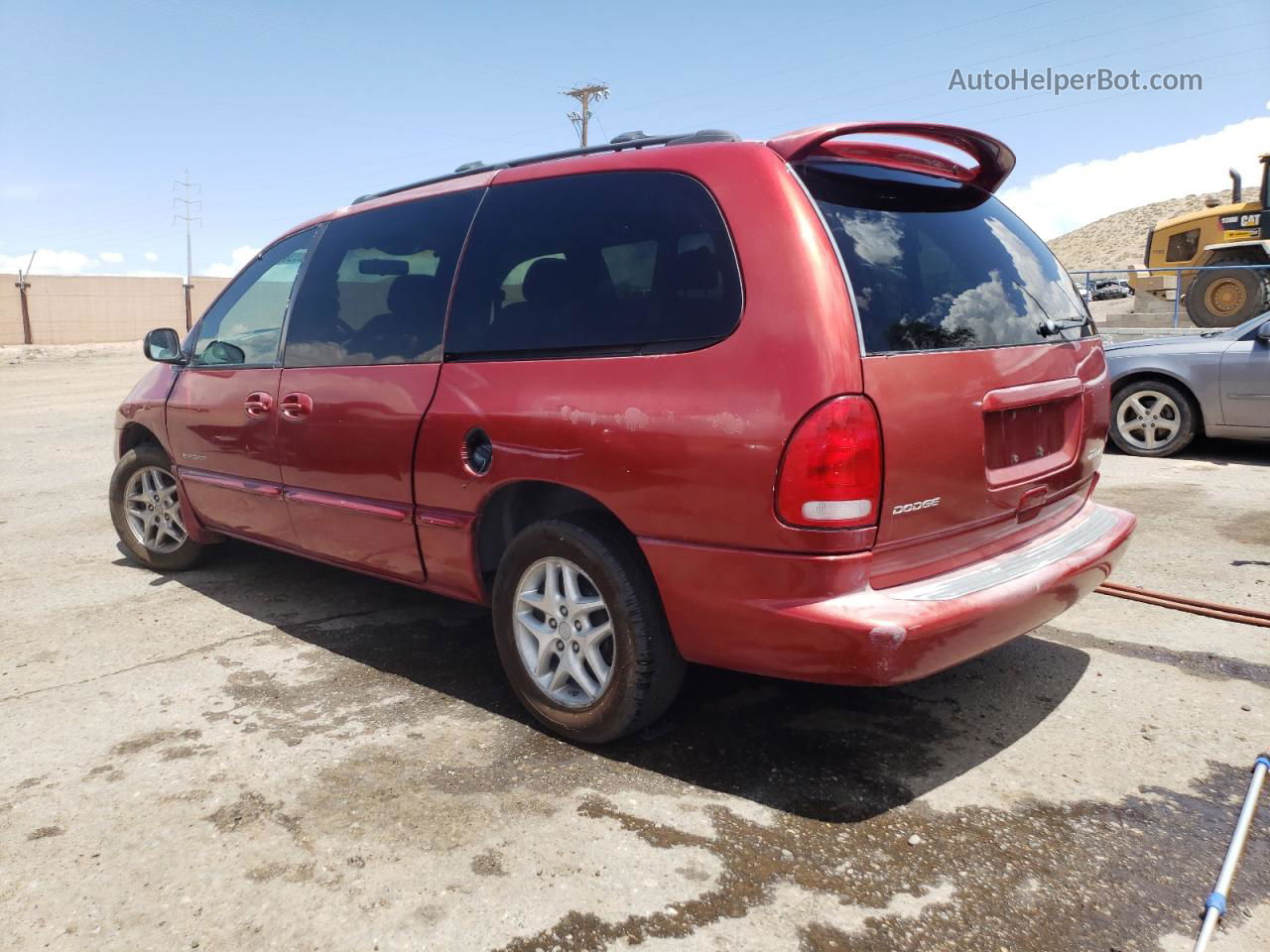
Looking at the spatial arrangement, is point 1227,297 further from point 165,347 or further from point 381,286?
point 165,347

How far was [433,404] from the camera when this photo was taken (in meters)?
3.43

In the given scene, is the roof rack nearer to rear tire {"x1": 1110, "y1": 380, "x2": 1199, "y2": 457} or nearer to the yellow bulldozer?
rear tire {"x1": 1110, "y1": 380, "x2": 1199, "y2": 457}

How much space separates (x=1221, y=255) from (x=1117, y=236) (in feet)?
250

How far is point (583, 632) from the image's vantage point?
123 inches

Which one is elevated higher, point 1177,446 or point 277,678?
point 1177,446

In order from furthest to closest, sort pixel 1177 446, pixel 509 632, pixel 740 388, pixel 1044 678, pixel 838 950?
pixel 1177 446 < pixel 1044 678 < pixel 509 632 < pixel 740 388 < pixel 838 950

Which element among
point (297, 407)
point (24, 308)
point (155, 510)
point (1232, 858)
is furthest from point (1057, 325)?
point (24, 308)

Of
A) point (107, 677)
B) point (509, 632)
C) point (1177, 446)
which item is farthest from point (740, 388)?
point (1177, 446)

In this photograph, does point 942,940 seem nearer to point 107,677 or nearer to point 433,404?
point 433,404

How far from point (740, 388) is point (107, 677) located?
2884 millimetres

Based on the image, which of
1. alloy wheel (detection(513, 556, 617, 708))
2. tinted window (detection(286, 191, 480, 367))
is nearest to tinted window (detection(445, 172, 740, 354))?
tinted window (detection(286, 191, 480, 367))

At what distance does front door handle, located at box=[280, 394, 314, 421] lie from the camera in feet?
13.0

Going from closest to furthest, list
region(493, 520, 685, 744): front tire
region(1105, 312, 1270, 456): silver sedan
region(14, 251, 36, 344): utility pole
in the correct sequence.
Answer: region(493, 520, 685, 744): front tire → region(1105, 312, 1270, 456): silver sedan → region(14, 251, 36, 344): utility pole

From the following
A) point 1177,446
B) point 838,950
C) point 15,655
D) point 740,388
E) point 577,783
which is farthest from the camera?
point 1177,446
